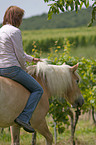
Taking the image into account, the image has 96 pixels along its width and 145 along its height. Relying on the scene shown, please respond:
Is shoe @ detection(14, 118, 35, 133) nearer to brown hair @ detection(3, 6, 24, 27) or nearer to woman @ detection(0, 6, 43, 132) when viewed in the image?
woman @ detection(0, 6, 43, 132)

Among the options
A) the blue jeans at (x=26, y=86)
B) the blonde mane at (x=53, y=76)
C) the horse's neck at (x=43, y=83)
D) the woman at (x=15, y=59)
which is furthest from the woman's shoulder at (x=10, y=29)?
the horse's neck at (x=43, y=83)

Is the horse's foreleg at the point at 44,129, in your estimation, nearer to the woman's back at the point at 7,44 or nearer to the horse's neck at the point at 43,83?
the horse's neck at the point at 43,83

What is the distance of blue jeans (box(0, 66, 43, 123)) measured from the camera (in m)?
2.85

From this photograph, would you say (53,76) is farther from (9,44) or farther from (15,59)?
(9,44)

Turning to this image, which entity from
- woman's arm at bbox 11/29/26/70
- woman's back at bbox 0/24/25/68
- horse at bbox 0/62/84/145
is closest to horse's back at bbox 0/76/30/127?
horse at bbox 0/62/84/145

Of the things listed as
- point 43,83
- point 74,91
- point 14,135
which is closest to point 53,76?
point 43,83

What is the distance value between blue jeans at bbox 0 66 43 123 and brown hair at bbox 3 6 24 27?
644mm

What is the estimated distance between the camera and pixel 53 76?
11.3ft

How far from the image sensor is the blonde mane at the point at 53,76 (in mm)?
3406

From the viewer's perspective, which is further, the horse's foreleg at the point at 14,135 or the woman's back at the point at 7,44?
the horse's foreleg at the point at 14,135

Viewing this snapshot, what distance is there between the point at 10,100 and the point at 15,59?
1.94 feet

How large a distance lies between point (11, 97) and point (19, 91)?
0.58 ft

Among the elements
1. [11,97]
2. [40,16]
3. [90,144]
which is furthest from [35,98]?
[40,16]

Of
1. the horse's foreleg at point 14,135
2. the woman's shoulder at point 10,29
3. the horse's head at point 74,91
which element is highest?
the woman's shoulder at point 10,29
